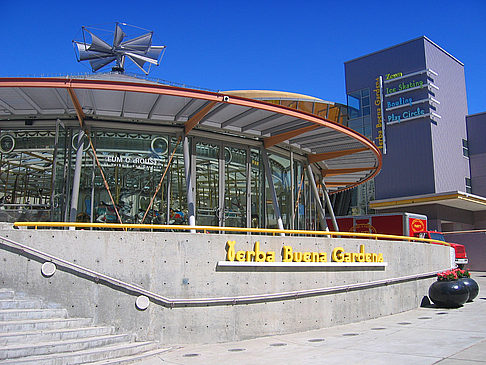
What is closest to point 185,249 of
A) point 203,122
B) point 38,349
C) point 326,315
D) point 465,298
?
point 38,349

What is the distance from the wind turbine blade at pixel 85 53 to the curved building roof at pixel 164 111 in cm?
321

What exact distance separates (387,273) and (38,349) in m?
10.6

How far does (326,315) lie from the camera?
499 inches

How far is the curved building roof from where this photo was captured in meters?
12.5

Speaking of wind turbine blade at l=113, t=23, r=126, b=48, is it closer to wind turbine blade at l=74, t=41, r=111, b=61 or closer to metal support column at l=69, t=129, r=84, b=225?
wind turbine blade at l=74, t=41, r=111, b=61

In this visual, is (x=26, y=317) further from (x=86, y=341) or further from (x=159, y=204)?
(x=159, y=204)

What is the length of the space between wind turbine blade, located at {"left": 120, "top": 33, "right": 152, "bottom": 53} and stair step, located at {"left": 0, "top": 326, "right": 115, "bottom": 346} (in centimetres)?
1373

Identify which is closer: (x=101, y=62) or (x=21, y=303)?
(x=21, y=303)

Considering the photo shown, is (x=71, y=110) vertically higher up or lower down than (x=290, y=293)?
higher up

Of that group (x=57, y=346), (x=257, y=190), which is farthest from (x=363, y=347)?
(x=257, y=190)

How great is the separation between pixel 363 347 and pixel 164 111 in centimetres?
885

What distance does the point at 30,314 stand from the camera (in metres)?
9.20

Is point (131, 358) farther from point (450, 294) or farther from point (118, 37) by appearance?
point (118, 37)

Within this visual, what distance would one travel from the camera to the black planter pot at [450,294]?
16016 millimetres
